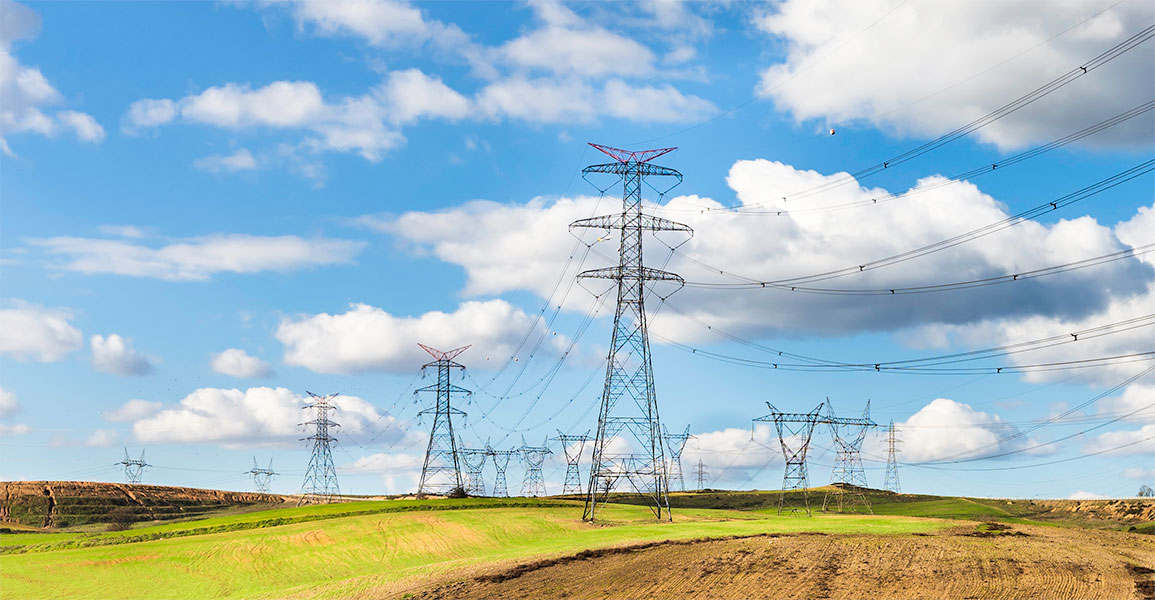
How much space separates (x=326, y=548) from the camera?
197 feet

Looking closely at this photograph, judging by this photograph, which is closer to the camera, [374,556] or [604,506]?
[374,556]

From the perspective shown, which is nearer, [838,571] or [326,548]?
[838,571]

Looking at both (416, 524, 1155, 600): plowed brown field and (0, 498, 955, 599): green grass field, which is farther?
(0, 498, 955, 599): green grass field

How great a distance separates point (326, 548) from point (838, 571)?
1272 inches

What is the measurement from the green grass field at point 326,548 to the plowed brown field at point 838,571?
15.3 ft

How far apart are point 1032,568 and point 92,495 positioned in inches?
5530

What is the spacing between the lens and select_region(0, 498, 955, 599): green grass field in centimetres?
Result: 4950

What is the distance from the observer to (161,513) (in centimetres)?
15000

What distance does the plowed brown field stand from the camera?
40.7m

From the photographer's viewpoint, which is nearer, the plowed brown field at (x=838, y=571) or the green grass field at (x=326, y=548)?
the plowed brown field at (x=838, y=571)

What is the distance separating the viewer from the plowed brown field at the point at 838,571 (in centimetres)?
4072

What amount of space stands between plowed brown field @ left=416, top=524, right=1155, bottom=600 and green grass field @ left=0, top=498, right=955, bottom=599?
4.65m

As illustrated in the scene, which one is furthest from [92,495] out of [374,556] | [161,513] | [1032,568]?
[1032,568]

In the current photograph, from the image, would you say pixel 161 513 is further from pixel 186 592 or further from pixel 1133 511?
pixel 1133 511
